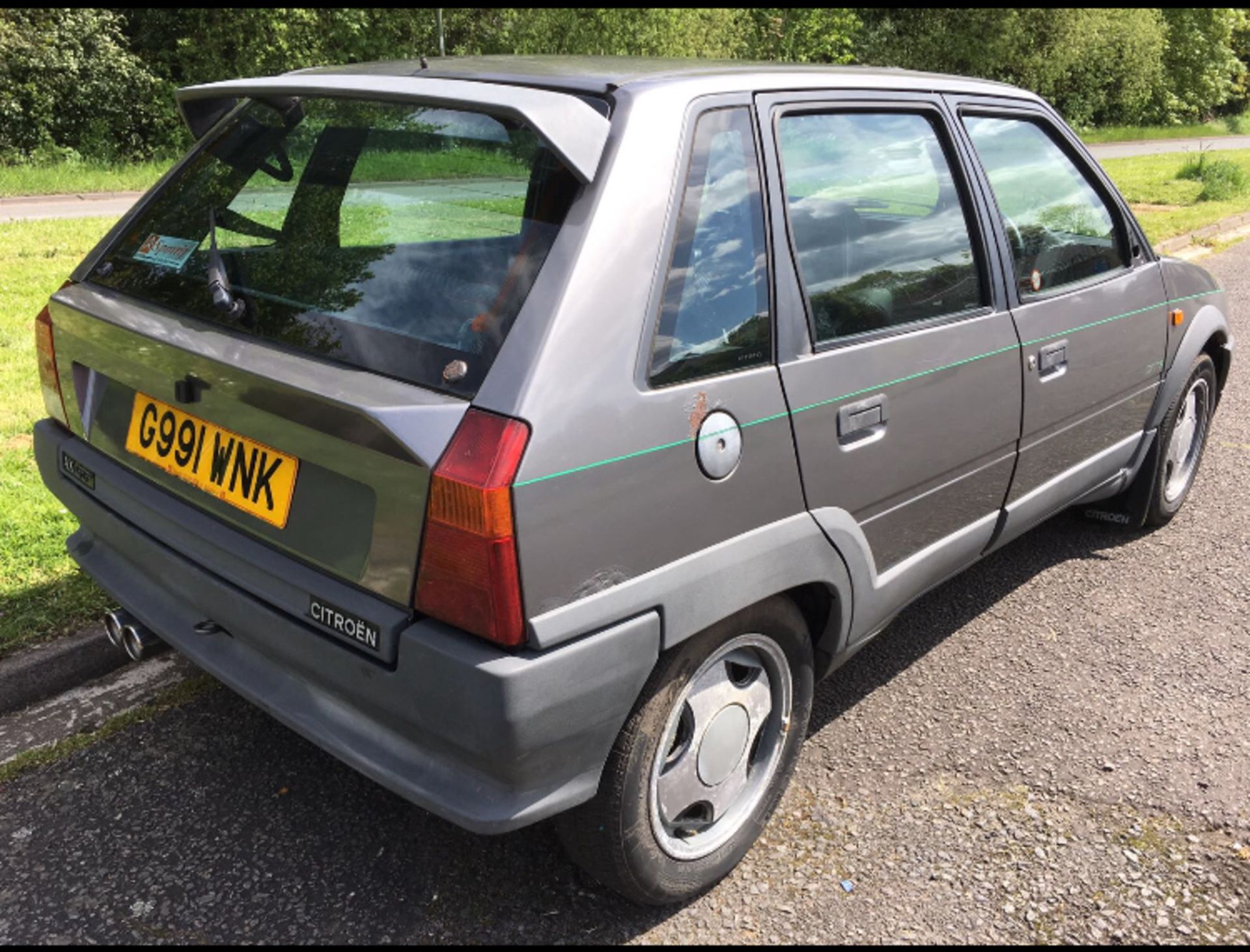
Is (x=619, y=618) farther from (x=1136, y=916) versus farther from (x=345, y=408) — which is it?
(x=1136, y=916)

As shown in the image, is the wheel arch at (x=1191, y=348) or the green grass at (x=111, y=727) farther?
the wheel arch at (x=1191, y=348)

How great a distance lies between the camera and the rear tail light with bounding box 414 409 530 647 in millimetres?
1875

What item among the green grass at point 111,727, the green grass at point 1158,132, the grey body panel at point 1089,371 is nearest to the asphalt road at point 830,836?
the green grass at point 111,727

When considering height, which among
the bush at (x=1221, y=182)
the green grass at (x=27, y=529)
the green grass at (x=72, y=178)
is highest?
the bush at (x=1221, y=182)

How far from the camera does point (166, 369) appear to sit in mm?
2379

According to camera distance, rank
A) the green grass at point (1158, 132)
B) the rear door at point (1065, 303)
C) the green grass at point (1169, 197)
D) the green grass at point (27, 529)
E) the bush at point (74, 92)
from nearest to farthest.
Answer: the rear door at point (1065, 303) → the green grass at point (27, 529) → the green grass at point (1169, 197) → the bush at point (74, 92) → the green grass at point (1158, 132)

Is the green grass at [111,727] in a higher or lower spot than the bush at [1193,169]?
lower

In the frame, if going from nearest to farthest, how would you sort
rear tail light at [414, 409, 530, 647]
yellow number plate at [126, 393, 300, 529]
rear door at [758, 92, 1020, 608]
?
rear tail light at [414, 409, 530, 647], yellow number plate at [126, 393, 300, 529], rear door at [758, 92, 1020, 608]

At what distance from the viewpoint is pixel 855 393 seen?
101 inches

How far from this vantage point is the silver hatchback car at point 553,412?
1.97m

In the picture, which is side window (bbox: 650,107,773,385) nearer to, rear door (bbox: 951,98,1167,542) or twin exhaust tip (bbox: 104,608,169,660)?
rear door (bbox: 951,98,1167,542)

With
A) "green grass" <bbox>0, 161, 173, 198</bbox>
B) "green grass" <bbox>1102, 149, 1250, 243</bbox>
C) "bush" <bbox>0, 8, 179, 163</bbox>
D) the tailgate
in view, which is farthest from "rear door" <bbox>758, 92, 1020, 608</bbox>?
"bush" <bbox>0, 8, 179, 163</bbox>

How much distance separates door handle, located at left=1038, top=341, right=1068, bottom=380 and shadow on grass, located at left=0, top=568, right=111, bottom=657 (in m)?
3.01

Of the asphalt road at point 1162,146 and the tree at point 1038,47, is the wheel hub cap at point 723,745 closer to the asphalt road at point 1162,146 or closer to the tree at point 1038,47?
the asphalt road at point 1162,146
